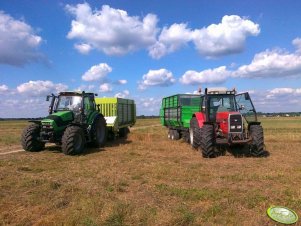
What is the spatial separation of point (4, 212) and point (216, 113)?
9.53 m

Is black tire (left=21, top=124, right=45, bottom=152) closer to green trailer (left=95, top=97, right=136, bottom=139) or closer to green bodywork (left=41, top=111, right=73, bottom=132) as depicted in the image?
green bodywork (left=41, top=111, right=73, bottom=132)

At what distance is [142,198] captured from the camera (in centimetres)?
752

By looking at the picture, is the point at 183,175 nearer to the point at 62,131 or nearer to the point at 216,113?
the point at 216,113

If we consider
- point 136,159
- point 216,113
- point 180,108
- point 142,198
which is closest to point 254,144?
point 216,113

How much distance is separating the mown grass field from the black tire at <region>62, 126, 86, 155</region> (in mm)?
629

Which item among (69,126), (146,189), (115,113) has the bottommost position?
(146,189)

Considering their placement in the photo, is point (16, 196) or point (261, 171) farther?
point (261, 171)

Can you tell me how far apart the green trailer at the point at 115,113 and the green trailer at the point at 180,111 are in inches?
97.7

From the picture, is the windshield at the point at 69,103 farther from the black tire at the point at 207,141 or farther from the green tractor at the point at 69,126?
the black tire at the point at 207,141

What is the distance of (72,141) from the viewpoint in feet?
45.9

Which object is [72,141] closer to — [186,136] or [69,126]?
[69,126]

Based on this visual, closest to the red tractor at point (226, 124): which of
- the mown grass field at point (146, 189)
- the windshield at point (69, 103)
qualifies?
the mown grass field at point (146, 189)

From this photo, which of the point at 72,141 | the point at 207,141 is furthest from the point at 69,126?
the point at 207,141

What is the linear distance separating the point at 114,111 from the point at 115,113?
141 mm
